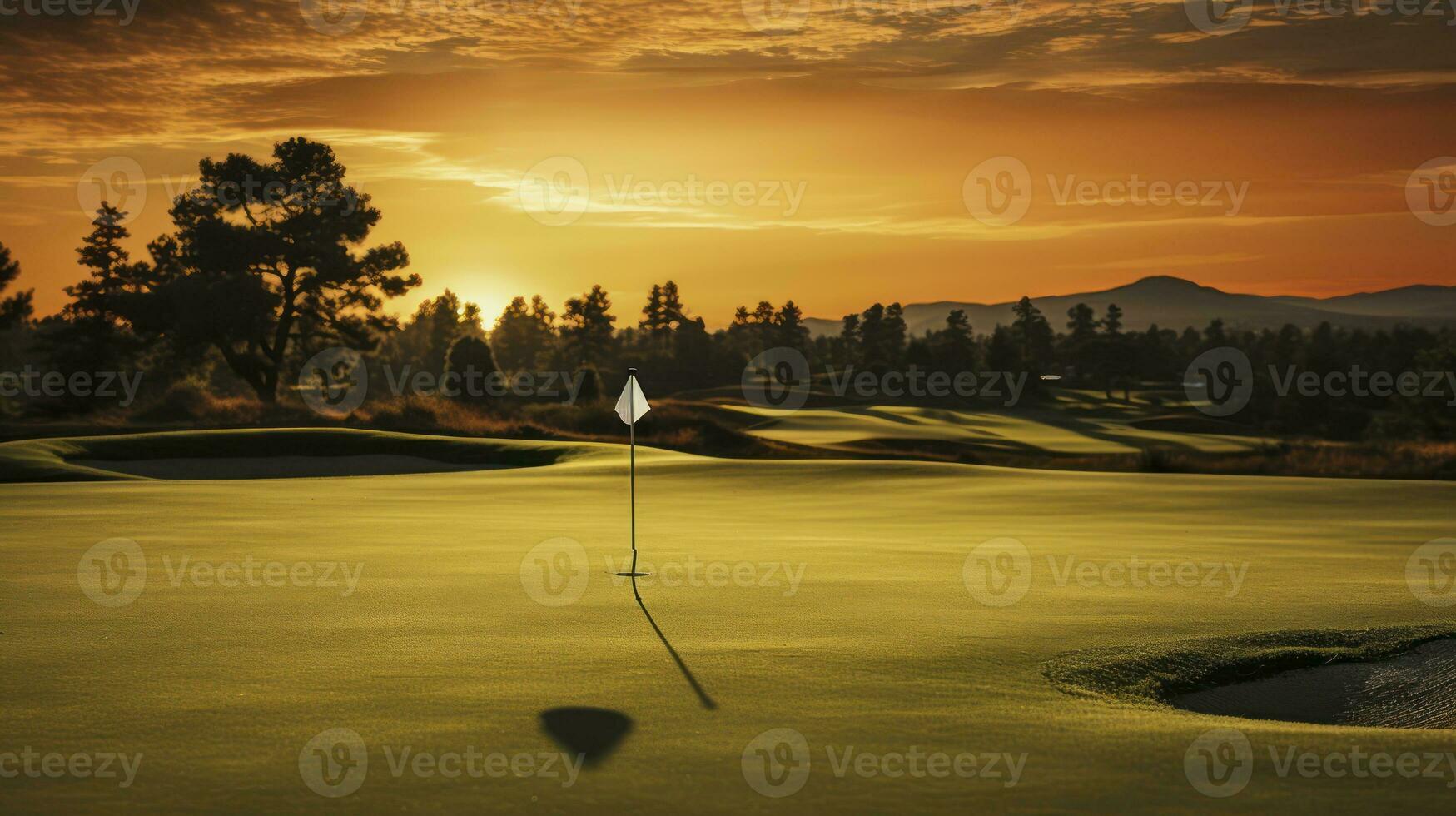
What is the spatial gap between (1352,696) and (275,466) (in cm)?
3831

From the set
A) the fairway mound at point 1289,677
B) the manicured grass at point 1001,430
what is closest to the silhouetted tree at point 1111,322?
the manicured grass at point 1001,430

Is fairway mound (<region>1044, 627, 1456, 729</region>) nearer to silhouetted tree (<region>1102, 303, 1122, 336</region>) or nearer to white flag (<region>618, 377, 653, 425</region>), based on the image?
white flag (<region>618, 377, 653, 425</region>)

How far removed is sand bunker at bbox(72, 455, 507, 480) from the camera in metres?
39.2

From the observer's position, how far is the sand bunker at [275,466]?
3925cm

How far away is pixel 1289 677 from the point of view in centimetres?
957

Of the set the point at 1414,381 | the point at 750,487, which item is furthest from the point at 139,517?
the point at 1414,381

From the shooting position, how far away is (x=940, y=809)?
5871 millimetres

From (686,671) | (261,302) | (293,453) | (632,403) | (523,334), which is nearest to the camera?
(686,671)

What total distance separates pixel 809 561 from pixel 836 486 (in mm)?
15916

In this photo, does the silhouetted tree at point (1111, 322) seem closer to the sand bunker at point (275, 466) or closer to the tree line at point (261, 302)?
the tree line at point (261, 302)

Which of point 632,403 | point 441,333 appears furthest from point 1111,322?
point 632,403

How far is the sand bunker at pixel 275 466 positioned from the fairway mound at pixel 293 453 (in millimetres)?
28

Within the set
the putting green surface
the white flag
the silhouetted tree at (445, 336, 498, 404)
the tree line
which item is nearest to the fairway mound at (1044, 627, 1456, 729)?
the putting green surface

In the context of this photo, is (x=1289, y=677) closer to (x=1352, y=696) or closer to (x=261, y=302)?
(x=1352, y=696)
